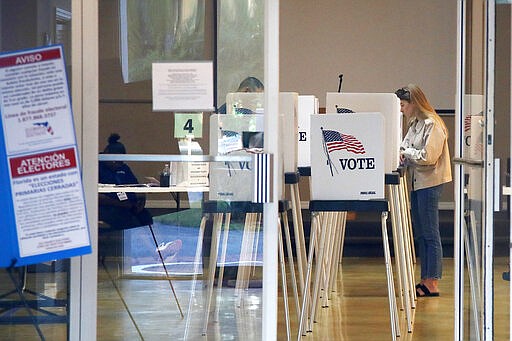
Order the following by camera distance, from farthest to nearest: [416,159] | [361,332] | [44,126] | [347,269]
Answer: [347,269]
[416,159]
[361,332]
[44,126]

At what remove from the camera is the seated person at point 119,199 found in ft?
15.8

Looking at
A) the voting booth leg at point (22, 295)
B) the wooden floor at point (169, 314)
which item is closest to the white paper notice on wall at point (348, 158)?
the wooden floor at point (169, 314)

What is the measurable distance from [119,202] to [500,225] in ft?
5.49

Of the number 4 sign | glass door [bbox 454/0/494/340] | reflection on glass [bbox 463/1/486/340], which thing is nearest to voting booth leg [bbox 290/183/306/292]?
glass door [bbox 454/0/494/340]

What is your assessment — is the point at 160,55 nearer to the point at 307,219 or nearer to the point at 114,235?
the point at 114,235

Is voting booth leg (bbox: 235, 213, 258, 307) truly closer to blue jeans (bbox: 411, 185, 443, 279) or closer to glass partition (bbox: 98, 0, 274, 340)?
glass partition (bbox: 98, 0, 274, 340)

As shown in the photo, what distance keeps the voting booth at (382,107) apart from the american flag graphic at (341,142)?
0.63m

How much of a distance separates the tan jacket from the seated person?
335cm

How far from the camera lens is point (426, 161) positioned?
776cm

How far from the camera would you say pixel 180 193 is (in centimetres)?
487

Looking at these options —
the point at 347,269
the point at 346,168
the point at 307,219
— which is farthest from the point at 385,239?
the point at 307,219

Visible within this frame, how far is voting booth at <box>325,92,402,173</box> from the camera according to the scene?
704cm

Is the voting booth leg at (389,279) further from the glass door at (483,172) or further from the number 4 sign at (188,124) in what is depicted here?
the number 4 sign at (188,124)

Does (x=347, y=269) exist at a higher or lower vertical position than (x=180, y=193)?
lower
